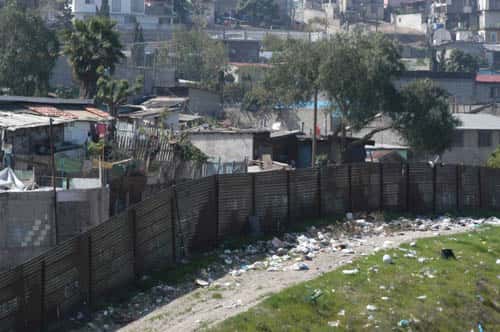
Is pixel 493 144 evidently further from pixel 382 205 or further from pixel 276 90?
pixel 382 205

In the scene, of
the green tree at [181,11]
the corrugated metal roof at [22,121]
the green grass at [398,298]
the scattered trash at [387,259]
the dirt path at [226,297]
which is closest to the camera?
the dirt path at [226,297]

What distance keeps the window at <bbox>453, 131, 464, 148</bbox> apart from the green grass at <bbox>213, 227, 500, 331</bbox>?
26.4 m

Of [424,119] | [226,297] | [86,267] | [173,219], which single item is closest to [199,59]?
[424,119]

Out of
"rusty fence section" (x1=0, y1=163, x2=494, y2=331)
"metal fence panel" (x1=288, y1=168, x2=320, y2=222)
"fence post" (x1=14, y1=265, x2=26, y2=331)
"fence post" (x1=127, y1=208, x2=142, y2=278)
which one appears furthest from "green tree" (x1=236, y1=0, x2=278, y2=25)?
"fence post" (x1=14, y1=265, x2=26, y2=331)

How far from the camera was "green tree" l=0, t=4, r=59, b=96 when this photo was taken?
1886 inches

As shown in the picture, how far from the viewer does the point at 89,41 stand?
132 ft

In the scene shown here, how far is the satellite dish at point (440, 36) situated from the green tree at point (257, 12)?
19.3 meters

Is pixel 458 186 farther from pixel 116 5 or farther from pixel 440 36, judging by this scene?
pixel 440 36

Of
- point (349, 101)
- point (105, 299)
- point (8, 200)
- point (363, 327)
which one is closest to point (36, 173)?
point (8, 200)

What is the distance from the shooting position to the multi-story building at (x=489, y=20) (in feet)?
388

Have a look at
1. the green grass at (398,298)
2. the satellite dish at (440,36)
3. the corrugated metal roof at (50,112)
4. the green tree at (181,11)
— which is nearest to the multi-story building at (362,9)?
the satellite dish at (440,36)

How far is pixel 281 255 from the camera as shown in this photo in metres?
21.2

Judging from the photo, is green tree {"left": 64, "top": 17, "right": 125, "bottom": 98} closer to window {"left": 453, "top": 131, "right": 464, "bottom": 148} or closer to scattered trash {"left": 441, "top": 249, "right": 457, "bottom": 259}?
window {"left": 453, "top": 131, "right": 464, "bottom": 148}

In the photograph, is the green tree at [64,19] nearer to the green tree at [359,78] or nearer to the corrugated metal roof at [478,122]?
the corrugated metal roof at [478,122]
